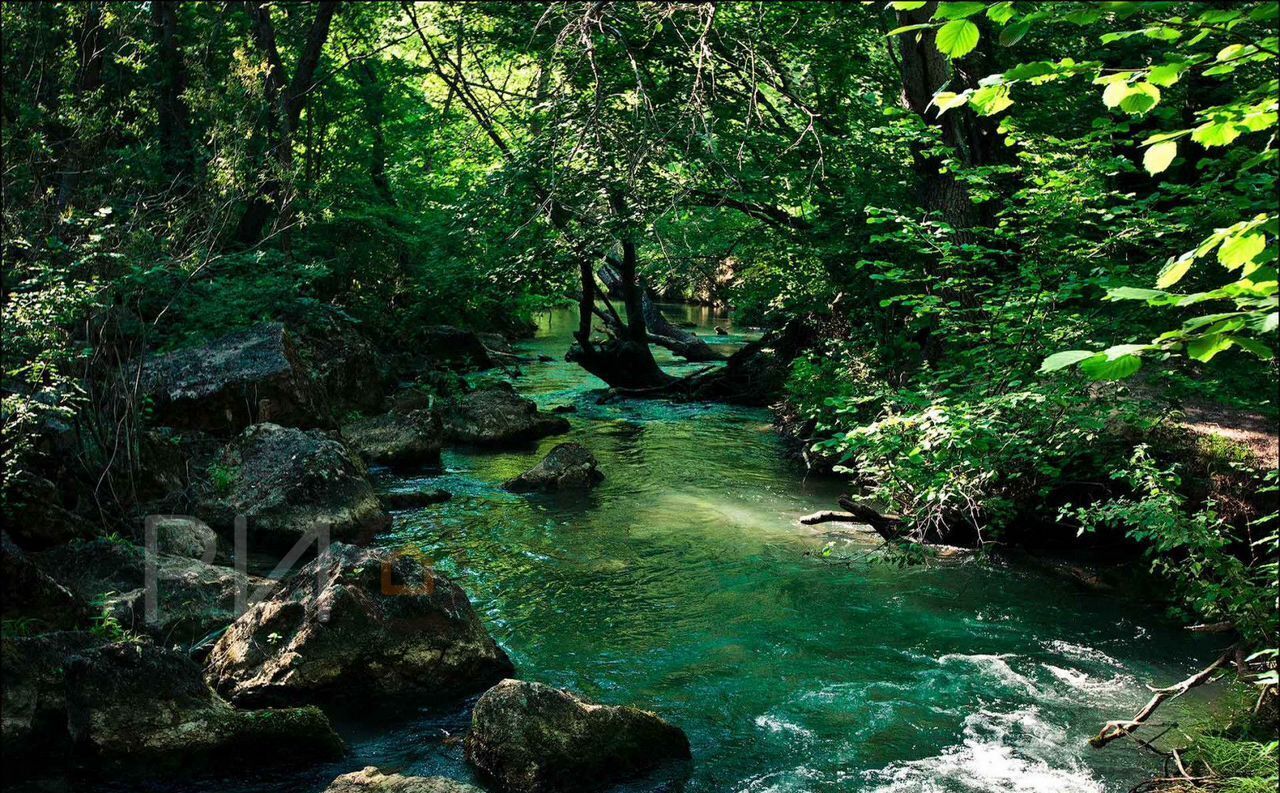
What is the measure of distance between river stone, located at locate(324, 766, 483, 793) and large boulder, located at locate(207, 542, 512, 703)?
1357mm

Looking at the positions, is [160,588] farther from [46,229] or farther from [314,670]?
[46,229]

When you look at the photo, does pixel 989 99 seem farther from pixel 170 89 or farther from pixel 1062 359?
pixel 170 89

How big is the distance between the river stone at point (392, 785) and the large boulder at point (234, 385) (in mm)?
6657

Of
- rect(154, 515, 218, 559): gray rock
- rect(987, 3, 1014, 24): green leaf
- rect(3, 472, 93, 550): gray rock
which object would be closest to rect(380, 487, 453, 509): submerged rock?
rect(154, 515, 218, 559): gray rock

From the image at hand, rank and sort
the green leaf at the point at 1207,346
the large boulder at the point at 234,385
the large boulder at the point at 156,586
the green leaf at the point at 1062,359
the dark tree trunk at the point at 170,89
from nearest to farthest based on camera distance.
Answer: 1. the green leaf at the point at 1062,359
2. the green leaf at the point at 1207,346
3. the large boulder at the point at 156,586
4. the large boulder at the point at 234,385
5. the dark tree trunk at the point at 170,89

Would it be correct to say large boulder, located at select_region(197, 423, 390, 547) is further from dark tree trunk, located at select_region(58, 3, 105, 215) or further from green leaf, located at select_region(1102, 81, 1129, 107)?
green leaf, located at select_region(1102, 81, 1129, 107)

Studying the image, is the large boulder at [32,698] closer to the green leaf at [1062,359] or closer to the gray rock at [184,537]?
the gray rock at [184,537]

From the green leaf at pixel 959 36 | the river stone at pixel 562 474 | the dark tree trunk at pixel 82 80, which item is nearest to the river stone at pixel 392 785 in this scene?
the green leaf at pixel 959 36

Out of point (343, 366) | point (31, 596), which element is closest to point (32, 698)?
point (31, 596)

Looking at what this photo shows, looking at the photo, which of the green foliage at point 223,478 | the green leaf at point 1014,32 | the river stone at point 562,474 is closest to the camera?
the green leaf at point 1014,32

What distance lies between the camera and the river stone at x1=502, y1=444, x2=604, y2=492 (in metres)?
11.9

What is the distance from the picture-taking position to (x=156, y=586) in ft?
22.7

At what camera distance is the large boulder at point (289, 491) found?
30.3 feet

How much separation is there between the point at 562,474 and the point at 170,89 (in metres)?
8.92
